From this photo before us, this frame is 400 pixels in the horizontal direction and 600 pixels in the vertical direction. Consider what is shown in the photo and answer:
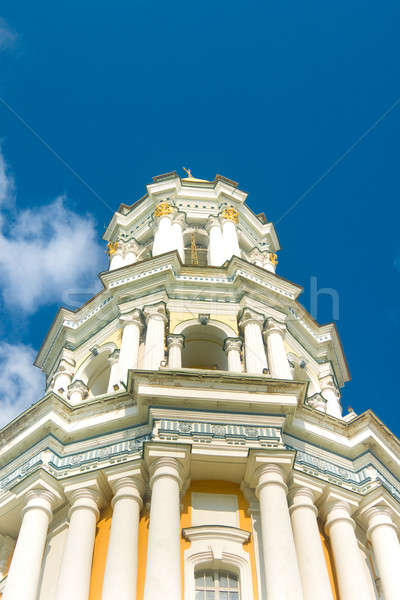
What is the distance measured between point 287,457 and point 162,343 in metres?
6.21

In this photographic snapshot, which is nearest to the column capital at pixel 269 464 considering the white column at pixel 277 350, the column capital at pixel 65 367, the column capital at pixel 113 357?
the white column at pixel 277 350

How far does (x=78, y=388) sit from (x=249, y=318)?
5.29 metres

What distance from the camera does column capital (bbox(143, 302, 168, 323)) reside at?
22.8 m

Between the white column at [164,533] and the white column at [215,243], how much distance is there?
10780mm

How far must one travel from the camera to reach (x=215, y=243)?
2783cm

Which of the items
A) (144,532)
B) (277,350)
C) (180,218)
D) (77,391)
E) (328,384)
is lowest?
(144,532)

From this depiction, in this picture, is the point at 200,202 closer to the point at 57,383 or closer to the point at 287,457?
the point at 57,383

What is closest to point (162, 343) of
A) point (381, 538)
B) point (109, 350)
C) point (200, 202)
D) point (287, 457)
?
point (109, 350)

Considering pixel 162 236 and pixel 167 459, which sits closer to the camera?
pixel 167 459

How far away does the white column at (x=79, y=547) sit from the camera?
15.1 metres

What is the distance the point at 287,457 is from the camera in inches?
659

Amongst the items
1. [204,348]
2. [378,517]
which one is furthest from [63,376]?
[378,517]

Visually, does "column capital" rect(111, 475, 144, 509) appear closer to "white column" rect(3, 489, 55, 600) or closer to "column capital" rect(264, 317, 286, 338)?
"white column" rect(3, 489, 55, 600)

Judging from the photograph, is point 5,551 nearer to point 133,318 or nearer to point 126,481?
point 126,481
